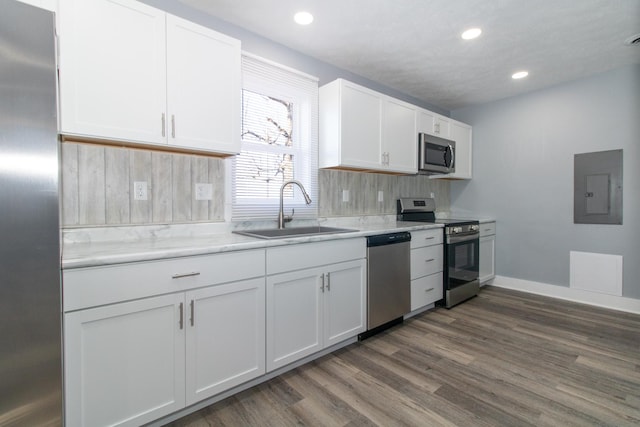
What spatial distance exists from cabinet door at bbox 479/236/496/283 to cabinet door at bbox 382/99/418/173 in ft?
4.56

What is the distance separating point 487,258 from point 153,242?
148 inches

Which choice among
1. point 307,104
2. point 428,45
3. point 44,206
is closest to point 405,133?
point 428,45

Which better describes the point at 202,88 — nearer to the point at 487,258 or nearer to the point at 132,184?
the point at 132,184

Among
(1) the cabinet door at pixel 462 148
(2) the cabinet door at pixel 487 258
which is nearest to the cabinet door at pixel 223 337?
(2) the cabinet door at pixel 487 258

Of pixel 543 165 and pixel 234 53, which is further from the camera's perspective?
pixel 543 165

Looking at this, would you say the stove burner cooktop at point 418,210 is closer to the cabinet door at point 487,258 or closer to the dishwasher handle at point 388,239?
the cabinet door at point 487,258

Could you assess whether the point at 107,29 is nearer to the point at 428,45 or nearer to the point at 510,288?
the point at 428,45

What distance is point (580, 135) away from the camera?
10.9 ft

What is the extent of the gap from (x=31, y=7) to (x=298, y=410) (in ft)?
6.49

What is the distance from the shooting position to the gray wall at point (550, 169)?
3.05 meters

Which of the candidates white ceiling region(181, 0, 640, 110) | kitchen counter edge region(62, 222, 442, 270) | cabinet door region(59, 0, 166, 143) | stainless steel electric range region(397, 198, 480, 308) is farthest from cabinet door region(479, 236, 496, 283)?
cabinet door region(59, 0, 166, 143)

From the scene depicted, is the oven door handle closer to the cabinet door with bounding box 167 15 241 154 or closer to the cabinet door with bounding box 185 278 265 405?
the cabinet door with bounding box 185 278 265 405

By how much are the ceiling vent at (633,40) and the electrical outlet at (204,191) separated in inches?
138

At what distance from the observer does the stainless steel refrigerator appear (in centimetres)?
90
